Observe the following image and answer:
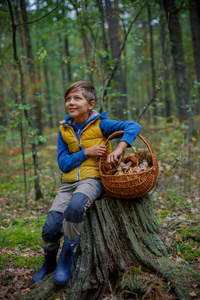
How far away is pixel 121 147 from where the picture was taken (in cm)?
235

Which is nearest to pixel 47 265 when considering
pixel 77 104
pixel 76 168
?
pixel 76 168

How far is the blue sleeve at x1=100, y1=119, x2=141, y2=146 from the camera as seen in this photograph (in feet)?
7.86

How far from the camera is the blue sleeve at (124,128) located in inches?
94.3

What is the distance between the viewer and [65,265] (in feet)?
7.19

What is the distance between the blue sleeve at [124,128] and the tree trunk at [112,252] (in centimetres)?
70

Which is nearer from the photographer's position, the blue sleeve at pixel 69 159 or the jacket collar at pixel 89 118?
the blue sleeve at pixel 69 159

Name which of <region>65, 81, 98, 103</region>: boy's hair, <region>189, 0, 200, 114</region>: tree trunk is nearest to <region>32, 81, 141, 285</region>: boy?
<region>65, 81, 98, 103</region>: boy's hair

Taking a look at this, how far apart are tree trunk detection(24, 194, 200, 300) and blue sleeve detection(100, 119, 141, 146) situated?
27.7 inches

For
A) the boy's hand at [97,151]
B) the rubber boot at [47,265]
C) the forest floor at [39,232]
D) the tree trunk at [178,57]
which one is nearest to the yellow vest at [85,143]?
the boy's hand at [97,151]

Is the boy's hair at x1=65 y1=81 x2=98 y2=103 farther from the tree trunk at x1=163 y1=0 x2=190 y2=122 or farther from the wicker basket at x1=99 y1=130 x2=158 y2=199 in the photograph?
the tree trunk at x1=163 y1=0 x2=190 y2=122

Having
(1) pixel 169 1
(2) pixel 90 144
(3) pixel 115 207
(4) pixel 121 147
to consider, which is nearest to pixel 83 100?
(2) pixel 90 144

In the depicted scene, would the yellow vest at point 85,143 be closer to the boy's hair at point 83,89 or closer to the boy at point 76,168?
the boy at point 76,168

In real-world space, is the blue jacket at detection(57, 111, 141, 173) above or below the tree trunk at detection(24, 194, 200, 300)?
above

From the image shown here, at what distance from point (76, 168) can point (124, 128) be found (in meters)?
0.73
